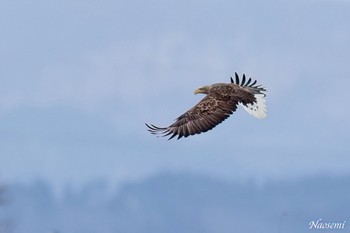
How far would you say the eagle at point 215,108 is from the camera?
20.7 meters

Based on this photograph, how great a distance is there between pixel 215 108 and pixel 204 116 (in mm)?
270

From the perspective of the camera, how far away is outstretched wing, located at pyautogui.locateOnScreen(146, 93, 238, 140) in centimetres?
2067

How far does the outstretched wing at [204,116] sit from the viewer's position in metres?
20.7

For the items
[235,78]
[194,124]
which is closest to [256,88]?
[235,78]

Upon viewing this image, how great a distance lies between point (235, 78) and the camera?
72.8 feet

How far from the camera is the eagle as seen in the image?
20719 millimetres

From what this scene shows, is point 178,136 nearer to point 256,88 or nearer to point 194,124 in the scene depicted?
point 194,124

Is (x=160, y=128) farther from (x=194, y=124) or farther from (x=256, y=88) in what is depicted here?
(x=256, y=88)

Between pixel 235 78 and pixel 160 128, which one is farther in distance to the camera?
pixel 235 78

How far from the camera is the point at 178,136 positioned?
20484mm

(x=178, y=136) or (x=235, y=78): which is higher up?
(x=235, y=78)

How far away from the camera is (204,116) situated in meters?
21.0

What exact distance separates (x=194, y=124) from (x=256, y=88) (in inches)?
74.9

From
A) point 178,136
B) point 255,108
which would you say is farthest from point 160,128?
point 255,108
